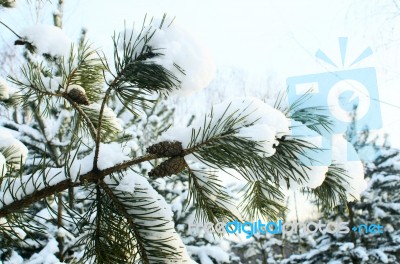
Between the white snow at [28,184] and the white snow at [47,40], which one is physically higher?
the white snow at [47,40]

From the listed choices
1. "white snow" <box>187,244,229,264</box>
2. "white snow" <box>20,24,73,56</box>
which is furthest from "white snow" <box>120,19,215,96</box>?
"white snow" <box>187,244,229,264</box>

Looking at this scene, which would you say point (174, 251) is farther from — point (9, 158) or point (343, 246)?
point (343, 246)

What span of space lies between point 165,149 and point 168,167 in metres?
0.05

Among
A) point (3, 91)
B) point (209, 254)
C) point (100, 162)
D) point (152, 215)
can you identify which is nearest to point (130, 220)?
point (152, 215)

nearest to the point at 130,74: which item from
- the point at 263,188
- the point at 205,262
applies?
the point at 263,188

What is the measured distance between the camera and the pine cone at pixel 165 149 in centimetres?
84

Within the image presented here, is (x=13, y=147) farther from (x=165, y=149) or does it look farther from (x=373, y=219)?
(x=373, y=219)

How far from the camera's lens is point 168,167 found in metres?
0.85

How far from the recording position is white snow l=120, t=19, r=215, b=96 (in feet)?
3.07

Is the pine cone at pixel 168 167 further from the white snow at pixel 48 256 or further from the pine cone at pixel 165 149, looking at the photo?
the white snow at pixel 48 256

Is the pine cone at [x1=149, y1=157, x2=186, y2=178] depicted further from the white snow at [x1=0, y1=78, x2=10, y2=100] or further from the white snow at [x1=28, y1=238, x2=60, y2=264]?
the white snow at [x1=28, y1=238, x2=60, y2=264]

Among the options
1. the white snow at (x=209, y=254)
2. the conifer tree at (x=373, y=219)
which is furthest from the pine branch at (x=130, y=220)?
the conifer tree at (x=373, y=219)

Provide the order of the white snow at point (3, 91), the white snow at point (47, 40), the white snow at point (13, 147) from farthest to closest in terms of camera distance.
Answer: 1. the white snow at point (3, 91)
2. the white snow at point (13, 147)
3. the white snow at point (47, 40)

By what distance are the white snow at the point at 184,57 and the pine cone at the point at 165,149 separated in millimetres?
187
